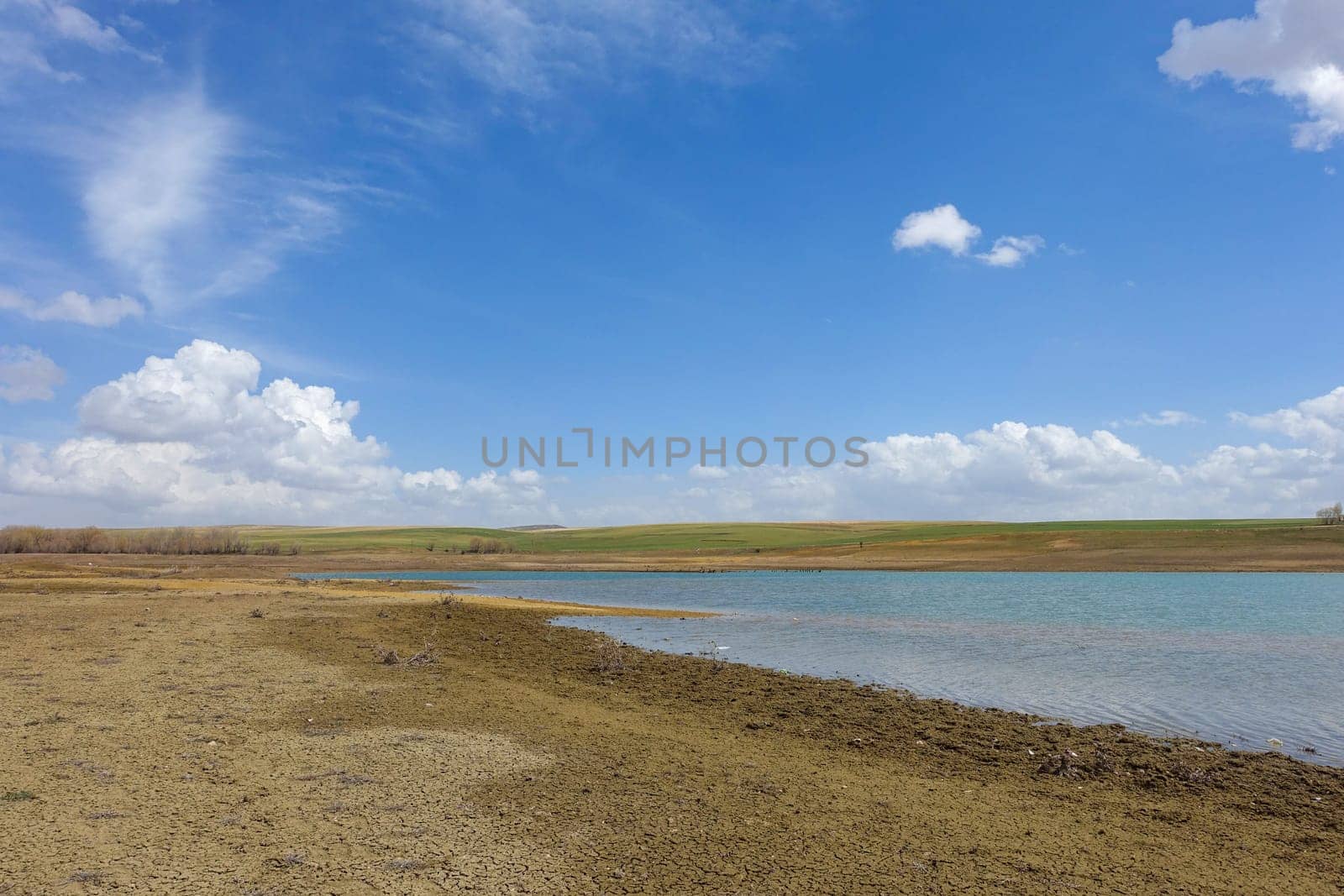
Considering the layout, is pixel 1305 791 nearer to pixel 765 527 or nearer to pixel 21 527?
pixel 21 527

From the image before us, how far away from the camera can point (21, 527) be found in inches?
4651

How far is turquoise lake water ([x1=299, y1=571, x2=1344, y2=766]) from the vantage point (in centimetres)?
1583

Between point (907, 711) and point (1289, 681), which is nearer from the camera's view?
point (907, 711)

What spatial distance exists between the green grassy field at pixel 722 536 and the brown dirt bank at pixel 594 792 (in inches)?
4025

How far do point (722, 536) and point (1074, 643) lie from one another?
130 meters

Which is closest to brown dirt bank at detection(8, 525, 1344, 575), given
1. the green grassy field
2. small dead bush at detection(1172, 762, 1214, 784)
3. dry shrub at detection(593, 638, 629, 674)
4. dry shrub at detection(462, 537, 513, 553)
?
the green grassy field

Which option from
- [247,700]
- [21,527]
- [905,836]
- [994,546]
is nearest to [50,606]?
[247,700]

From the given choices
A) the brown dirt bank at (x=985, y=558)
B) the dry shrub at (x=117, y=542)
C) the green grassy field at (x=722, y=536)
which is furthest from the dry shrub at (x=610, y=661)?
the dry shrub at (x=117, y=542)

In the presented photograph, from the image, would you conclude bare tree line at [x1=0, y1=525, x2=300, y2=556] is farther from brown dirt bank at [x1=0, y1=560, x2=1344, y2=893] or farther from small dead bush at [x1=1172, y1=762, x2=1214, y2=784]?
small dead bush at [x1=1172, y1=762, x2=1214, y2=784]

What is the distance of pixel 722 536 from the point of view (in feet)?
512

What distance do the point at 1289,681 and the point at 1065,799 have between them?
537 inches

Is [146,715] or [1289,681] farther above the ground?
[146,715]

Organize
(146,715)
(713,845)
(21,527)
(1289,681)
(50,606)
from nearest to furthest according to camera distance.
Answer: (713,845)
(146,715)
(1289,681)
(50,606)
(21,527)

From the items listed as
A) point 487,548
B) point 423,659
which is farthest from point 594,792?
point 487,548
